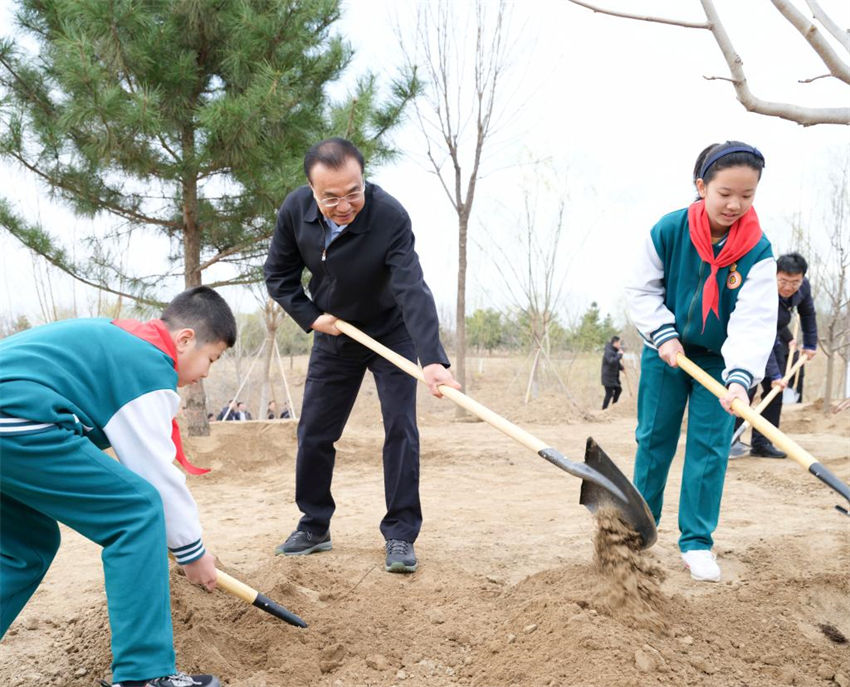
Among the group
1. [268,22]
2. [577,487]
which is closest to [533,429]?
[577,487]

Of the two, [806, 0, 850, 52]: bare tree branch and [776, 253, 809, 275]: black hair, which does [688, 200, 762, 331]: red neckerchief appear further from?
[776, 253, 809, 275]: black hair

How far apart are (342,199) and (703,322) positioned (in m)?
1.50

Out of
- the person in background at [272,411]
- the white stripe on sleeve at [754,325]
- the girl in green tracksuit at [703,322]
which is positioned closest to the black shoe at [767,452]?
the girl in green tracksuit at [703,322]

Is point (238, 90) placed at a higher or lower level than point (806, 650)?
higher

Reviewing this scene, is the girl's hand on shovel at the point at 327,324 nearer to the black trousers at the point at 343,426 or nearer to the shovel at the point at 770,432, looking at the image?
the black trousers at the point at 343,426

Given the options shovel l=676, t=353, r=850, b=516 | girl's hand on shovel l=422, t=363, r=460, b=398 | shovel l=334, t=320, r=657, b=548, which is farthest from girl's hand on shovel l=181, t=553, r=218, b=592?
shovel l=676, t=353, r=850, b=516

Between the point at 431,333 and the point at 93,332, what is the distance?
1.38m

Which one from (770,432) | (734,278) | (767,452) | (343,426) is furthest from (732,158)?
(767,452)

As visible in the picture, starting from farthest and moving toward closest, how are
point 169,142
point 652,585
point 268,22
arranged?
point 169,142 < point 268,22 < point 652,585

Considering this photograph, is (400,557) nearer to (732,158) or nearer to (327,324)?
(327,324)

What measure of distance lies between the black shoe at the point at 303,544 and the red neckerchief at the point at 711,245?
1.89 meters

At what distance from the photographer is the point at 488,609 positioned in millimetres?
2627

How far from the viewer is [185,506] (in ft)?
6.40

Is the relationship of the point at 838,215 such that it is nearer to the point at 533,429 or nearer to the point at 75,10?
the point at 533,429
